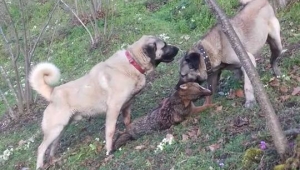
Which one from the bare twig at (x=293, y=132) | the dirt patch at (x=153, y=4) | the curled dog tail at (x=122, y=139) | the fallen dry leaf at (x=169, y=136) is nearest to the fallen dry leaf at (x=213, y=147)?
the fallen dry leaf at (x=169, y=136)

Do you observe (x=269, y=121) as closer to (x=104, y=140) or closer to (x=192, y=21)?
(x=104, y=140)

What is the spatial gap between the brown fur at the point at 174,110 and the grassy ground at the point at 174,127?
5.1 inches

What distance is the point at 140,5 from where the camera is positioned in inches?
616

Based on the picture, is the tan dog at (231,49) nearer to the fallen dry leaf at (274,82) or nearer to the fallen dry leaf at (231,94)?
the fallen dry leaf at (231,94)

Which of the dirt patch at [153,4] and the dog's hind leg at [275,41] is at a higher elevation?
the dog's hind leg at [275,41]

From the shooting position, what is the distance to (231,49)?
6867 millimetres

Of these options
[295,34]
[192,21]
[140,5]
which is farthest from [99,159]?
[140,5]

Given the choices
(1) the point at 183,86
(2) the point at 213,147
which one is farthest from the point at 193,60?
(2) the point at 213,147

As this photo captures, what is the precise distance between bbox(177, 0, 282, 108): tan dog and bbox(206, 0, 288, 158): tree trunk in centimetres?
229

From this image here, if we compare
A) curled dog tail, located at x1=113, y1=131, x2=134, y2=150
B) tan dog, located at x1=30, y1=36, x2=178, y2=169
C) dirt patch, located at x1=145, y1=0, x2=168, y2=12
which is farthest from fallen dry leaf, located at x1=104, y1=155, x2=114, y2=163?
dirt patch, located at x1=145, y1=0, x2=168, y2=12

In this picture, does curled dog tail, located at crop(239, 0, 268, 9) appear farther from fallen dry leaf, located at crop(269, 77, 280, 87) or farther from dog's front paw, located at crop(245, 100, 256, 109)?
dog's front paw, located at crop(245, 100, 256, 109)

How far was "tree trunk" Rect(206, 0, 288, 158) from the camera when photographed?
13.4 feet

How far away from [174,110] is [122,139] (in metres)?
0.83

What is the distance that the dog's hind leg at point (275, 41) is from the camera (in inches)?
288
